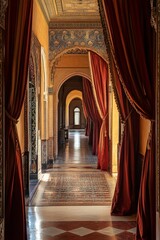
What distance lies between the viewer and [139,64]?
4.27 m

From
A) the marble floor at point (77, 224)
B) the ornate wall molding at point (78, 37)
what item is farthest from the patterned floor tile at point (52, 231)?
the ornate wall molding at point (78, 37)

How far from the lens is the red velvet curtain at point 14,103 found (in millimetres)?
3891

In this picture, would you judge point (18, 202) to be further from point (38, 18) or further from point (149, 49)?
point (38, 18)

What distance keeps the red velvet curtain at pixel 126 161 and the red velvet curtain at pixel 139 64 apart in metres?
1.25

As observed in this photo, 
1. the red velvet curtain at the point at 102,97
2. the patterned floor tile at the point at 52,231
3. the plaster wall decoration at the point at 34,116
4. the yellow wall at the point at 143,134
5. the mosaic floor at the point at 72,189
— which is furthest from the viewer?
the red velvet curtain at the point at 102,97

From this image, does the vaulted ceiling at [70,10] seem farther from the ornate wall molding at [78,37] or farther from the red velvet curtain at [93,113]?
the red velvet curtain at [93,113]

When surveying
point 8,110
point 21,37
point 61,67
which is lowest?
point 8,110

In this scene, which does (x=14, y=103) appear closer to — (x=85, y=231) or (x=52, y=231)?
(x=52, y=231)

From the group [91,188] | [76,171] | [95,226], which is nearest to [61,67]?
[76,171]

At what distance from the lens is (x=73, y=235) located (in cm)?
470

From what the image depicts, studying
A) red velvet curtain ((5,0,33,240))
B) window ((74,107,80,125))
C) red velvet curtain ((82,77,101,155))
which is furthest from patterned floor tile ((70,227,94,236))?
window ((74,107,80,125))

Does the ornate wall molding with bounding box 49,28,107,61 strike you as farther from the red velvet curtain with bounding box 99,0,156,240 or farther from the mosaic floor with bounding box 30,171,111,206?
the red velvet curtain with bounding box 99,0,156,240

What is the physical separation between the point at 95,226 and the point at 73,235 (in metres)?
0.49

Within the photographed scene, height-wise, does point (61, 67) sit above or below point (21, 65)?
above
